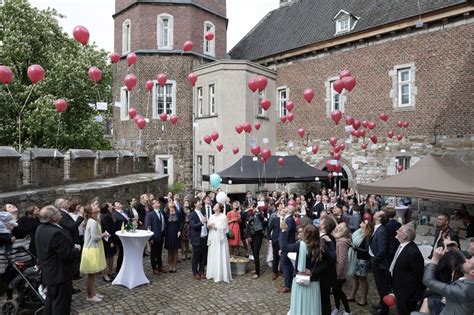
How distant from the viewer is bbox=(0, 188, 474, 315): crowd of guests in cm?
481

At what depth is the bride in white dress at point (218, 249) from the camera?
8.08 meters

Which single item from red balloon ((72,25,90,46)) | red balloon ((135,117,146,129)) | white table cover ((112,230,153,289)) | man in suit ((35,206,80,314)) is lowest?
white table cover ((112,230,153,289))

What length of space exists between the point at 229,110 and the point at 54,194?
1078cm

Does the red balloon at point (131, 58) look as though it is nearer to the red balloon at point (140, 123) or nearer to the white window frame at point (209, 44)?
the red balloon at point (140, 123)

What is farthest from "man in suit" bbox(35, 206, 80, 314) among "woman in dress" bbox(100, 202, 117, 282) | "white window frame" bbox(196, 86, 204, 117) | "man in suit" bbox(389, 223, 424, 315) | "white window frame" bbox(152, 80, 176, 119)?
"white window frame" bbox(152, 80, 176, 119)

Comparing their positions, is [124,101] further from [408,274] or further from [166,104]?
[408,274]

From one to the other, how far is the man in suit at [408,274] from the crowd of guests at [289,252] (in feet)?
0.04

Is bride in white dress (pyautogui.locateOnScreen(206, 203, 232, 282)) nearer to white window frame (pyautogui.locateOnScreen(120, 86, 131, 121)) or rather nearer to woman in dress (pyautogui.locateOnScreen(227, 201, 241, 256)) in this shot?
woman in dress (pyautogui.locateOnScreen(227, 201, 241, 256))

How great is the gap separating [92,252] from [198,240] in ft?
7.36

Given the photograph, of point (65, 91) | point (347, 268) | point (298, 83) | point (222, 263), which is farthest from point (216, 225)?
point (65, 91)

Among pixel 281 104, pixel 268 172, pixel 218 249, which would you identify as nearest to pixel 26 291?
pixel 218 249

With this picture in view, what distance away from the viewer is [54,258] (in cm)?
493

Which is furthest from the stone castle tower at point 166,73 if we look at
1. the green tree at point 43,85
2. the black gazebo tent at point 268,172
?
the black gazebo tent at point 268,172

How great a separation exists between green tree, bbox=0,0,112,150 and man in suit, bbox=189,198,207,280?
14588 millimetres
